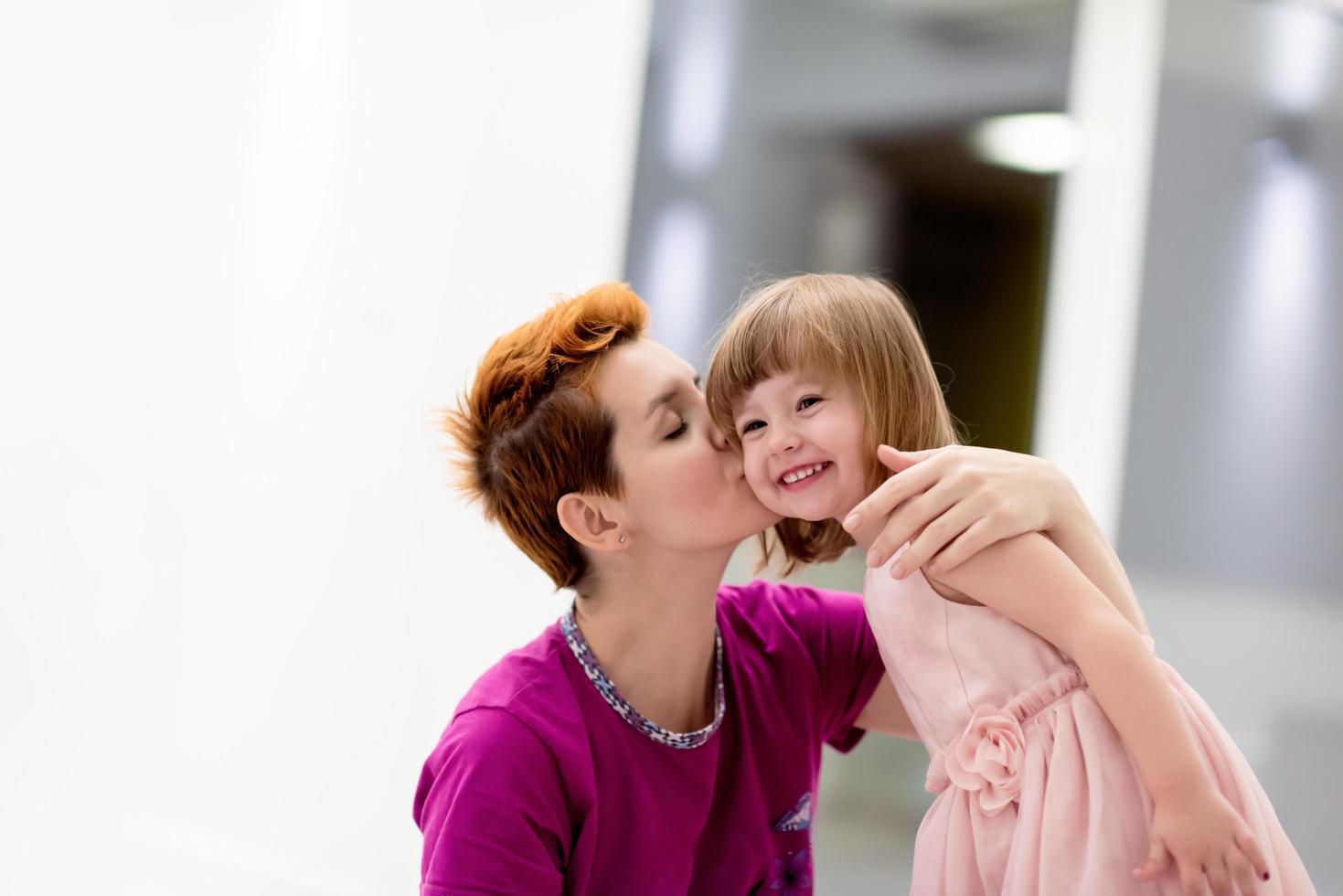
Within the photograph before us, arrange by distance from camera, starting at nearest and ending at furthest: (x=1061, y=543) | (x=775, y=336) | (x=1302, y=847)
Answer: (x=1061, y=543) → (x=775, y=336) → (x=1302, y=847)

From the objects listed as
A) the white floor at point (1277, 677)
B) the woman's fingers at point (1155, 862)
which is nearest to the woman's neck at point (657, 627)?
the woman's fingers at point (1155, 862)

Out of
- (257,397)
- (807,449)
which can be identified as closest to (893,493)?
(807,449)

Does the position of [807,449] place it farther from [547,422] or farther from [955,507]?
[547,422]

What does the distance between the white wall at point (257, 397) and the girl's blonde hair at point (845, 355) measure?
99 cm

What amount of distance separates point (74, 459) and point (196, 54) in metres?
0.70

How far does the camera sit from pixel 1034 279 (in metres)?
2.27

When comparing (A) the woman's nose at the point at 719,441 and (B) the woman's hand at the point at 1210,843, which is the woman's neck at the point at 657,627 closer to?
(A) the woman's nose at the point at 719,441

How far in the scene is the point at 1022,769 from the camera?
1.11 meters

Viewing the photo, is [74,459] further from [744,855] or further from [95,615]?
[744,855]

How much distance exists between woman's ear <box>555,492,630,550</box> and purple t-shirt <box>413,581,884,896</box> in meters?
0.13

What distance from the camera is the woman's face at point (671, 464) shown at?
52.7 inches

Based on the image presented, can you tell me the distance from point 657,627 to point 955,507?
1.48ft

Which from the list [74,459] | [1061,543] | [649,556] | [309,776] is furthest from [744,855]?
[74,459]

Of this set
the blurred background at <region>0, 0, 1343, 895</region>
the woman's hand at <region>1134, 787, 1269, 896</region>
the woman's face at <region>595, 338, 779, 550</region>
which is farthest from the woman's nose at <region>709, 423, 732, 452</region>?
the blurred background at <region>0, 0, 1343, 895</region>
